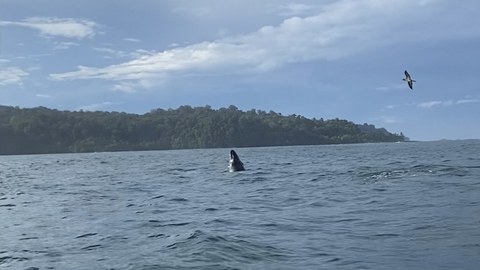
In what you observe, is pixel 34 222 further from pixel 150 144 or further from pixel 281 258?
pixel 150 144

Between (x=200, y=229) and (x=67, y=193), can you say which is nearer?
(x=200, y=229)

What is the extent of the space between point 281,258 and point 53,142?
17758cm

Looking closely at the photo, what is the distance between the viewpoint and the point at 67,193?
2997 cm

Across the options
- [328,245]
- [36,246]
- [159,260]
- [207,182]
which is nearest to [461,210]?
[328,245]

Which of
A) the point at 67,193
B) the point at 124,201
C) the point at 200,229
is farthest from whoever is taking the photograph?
the point at 67,193

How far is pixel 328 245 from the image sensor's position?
43.9 ft

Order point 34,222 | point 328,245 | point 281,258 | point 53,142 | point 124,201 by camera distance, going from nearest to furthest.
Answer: point 281,258, point 328,245, point 34,222, point 124,201, point 53,142

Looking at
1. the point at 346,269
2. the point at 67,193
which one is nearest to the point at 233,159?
the point at 67,193

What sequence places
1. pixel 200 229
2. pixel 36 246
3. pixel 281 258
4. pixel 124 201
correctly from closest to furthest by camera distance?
1. pixel 281 258
2. pixel 36 246
3. pixel 200 229
4. pixel 124 201

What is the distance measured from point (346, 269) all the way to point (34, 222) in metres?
11.3

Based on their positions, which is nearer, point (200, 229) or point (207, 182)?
point (200, 229)

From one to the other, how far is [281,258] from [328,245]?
1438 mm

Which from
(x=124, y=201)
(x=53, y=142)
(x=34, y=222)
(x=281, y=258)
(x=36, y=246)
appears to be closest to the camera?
(x=281, y=258)

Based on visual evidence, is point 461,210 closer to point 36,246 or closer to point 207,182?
point 36,246
